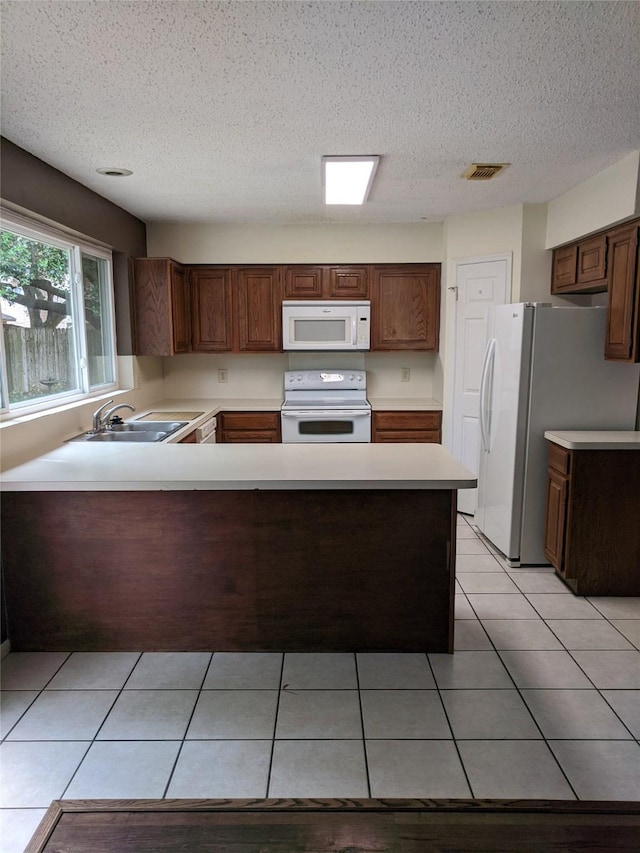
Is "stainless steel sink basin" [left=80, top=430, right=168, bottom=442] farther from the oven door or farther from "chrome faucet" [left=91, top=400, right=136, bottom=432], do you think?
the oven door

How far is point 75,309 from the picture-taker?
3545 mm

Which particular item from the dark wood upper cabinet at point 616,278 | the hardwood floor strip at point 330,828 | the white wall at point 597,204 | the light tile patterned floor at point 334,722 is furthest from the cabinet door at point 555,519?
the hardwood floor strip at point 330,828

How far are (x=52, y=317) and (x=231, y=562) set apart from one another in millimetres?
1797

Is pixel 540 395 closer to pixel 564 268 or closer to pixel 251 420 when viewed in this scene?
pixel 564 268

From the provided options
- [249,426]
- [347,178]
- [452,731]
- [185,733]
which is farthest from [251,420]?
[452,731]

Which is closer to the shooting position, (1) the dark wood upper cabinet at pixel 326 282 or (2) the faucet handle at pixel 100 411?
(2) the faucet handle at pixel 100 411

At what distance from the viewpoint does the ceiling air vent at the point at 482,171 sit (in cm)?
306

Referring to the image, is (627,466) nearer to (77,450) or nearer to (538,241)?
(538,241)

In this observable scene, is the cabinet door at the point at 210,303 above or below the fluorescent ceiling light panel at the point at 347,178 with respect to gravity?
below

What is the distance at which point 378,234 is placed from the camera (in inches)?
188

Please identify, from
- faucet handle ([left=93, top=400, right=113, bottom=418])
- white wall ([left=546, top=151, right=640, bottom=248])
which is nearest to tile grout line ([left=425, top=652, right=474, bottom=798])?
faucet handle ([left=93, top=400, right=113, bottom=418])

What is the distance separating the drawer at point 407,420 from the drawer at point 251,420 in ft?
2.69

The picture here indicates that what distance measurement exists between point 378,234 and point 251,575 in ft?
10.8

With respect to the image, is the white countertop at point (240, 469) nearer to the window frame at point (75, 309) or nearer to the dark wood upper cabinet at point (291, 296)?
the window frame at point (75, 309)
